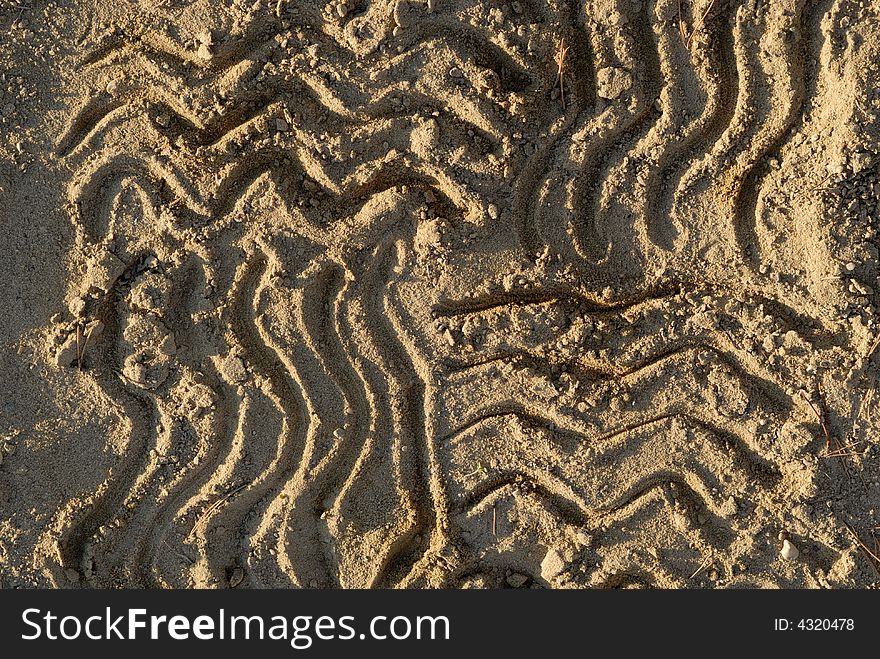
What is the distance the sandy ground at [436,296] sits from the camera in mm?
2123

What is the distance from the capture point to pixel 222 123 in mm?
2215

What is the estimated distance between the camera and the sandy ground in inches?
83.6

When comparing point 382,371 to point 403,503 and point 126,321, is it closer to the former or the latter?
point 403,503

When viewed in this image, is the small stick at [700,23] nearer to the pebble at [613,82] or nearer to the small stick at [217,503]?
the pebble at [613,82]

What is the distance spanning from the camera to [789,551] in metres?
2.14

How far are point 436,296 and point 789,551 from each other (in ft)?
5.03

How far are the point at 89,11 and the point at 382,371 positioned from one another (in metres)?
1.70

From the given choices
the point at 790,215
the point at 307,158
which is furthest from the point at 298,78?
the point at 790,215

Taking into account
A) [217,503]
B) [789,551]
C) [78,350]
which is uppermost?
[78,350]

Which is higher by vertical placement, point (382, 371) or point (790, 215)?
point (790, 215)

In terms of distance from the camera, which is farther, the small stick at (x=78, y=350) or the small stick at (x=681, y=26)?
the small stick at (x=78, y=350)

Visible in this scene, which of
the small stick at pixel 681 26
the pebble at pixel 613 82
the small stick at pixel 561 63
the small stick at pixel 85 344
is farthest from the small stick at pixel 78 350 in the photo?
the small stick at pixel 681 26

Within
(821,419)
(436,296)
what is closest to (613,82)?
(436,296)

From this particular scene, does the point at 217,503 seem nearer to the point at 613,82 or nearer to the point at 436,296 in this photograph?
the point at 436,296
